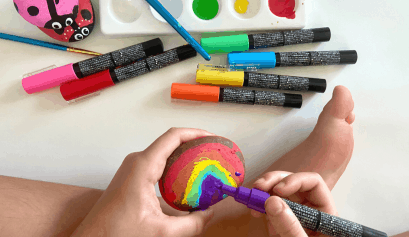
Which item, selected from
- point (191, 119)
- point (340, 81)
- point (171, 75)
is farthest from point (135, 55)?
point (340, 81)

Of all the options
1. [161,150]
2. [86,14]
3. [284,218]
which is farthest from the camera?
[86,14]

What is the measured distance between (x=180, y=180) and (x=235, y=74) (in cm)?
34

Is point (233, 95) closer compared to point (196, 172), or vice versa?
point (196, 172)

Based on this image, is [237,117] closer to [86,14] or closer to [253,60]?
[253,60]

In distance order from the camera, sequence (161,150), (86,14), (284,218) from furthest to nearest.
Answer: (86,14) < (161,150) < (284,218)

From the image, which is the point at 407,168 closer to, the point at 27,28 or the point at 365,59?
the point at 365,59

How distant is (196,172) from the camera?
51 centimetres

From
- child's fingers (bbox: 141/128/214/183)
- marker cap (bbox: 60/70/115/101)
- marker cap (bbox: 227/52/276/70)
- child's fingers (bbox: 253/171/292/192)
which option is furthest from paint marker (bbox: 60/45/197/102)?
child's fingers (bbox: 253/171/292/192)

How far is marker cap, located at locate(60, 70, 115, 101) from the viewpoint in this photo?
710 millimetres

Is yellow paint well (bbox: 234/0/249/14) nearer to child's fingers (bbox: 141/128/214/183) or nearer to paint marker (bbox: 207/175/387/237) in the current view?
child's fingers (bbox: 141/128/214/183)

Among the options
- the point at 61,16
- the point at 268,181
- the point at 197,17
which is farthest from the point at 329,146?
the point at 61,16

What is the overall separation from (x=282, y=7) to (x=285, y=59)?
14 cm

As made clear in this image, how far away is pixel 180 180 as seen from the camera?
1.65 feet

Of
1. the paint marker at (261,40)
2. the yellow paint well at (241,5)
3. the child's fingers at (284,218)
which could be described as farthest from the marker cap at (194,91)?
the child's fingers at (284,218)
